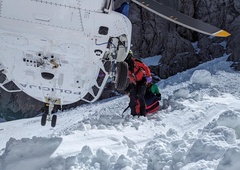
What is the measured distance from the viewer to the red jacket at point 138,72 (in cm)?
859

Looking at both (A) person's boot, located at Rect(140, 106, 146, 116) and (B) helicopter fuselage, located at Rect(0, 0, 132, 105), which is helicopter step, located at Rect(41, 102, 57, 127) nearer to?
(B) helicopter fuselage, located at Rect(0, 0, 132, 105)

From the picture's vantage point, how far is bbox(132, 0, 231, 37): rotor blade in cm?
Result: 572

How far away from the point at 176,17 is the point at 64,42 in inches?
75.5

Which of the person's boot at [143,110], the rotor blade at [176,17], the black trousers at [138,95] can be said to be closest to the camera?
the rotor blade at [176,17]

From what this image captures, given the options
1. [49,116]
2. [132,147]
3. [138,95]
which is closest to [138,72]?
[138,95]

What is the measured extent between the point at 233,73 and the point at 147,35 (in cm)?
645

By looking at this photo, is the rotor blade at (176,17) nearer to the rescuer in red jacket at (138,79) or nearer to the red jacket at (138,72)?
the rescuer in red jacket at (138,79)

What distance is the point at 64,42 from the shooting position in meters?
5.89

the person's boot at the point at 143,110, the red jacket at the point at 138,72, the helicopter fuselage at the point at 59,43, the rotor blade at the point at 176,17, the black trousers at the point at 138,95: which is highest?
the rotor blade at the point at 176,17

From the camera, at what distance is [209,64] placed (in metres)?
16.8

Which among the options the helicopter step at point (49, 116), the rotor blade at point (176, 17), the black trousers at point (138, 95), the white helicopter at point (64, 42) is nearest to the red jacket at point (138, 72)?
the black trousers at point (138, 95)

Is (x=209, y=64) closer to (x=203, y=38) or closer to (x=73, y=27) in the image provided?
(x=203, y=38)

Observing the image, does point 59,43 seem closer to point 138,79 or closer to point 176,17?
point 176,17

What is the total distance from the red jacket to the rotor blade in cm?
268
